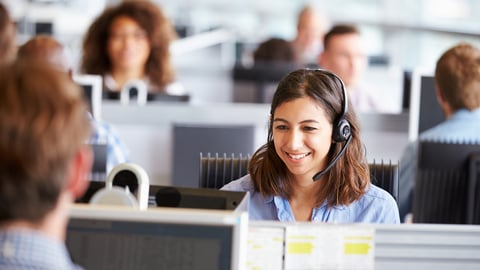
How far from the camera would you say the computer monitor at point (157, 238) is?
4.37 ft

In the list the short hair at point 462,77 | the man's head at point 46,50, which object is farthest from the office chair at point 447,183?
the man's head at point 46,50

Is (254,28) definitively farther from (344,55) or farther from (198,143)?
(198,143)

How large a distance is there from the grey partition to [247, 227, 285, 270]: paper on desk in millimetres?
1905

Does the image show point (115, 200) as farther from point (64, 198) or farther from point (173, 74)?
point (173, 74)

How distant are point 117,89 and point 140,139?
2.17ft

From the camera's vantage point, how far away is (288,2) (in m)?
13.3

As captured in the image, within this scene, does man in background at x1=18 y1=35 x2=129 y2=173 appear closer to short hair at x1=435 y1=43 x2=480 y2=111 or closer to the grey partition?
the grey partition

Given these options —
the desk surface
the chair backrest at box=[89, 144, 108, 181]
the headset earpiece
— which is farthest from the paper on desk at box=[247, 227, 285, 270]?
the desk surface

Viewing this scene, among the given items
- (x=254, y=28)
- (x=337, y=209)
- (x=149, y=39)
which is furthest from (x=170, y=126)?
(x=254, y=28)

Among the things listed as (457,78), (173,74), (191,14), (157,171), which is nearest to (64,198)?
(457,78)

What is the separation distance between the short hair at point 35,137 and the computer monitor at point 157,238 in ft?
1.01

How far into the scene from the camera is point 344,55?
4.46m

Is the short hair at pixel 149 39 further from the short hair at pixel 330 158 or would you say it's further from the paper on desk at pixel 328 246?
the paper on desk at pixel 328 246

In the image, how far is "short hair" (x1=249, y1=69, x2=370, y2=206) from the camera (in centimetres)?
218
